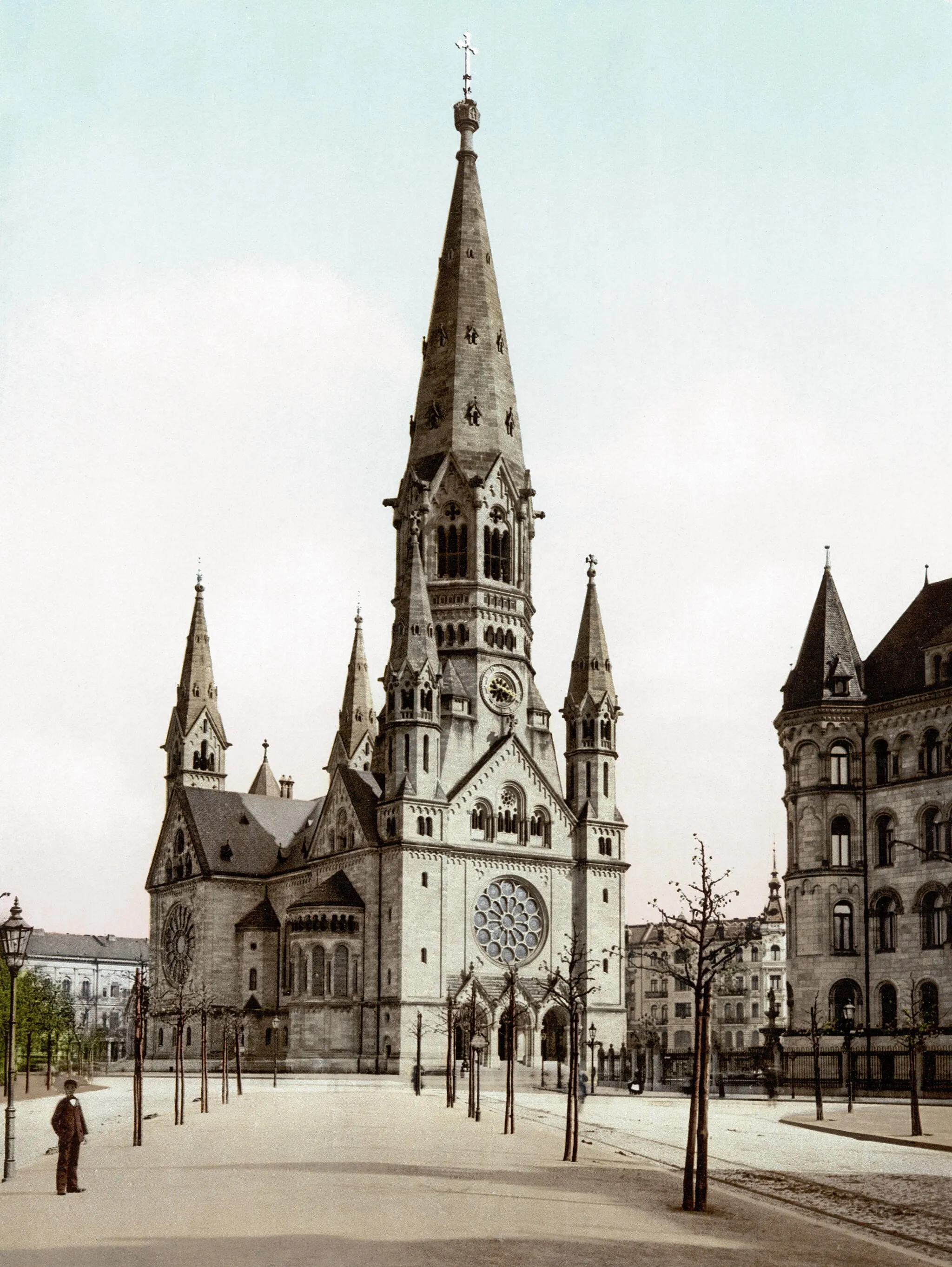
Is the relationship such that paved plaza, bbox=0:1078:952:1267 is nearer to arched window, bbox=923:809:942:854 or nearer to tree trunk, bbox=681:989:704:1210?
tree trunk, bbox=681:989:704:1210

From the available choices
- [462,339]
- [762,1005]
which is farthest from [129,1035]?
[462,339]

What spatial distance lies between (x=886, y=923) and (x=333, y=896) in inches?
1321

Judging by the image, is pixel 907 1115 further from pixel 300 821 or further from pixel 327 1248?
pixel 300 821

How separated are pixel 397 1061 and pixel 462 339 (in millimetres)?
45669

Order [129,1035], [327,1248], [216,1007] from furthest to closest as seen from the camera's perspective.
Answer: [129,1035] < [216,1007] < [327,1248]

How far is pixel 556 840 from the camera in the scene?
104m

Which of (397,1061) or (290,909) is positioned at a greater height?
(290,909)

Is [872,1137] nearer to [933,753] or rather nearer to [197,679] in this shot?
[933,753]

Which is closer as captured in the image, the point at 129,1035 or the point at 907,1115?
the point at 907,1115

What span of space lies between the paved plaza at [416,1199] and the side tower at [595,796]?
176ft

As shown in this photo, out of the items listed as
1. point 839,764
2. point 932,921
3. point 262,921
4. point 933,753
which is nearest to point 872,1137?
point 932,921

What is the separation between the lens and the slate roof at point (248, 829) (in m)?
116

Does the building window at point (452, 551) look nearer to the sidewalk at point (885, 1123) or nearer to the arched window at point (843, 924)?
the arched window at point (843, 924)

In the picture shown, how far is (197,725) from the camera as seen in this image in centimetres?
12888
